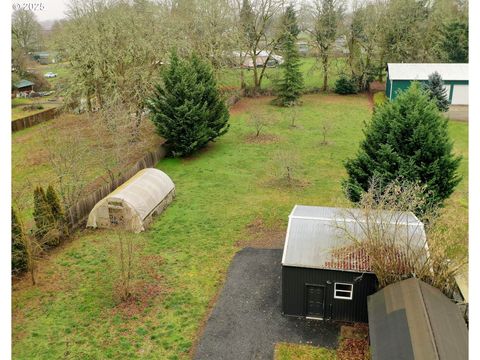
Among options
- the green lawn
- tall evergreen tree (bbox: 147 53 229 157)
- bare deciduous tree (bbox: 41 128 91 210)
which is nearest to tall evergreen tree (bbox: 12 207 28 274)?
bare deciduous tree (bbox: 41 128 91 210)

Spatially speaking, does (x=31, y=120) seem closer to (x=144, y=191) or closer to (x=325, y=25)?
(x=144, y=191)

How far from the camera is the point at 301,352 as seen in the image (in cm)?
1334

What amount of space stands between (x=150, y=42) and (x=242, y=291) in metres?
24.0

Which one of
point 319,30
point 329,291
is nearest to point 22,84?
point 319,30

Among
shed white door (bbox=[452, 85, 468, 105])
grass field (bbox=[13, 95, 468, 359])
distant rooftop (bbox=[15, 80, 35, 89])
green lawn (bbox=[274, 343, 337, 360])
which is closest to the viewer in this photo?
green lawn (bbox=[274, 343, 337, 360])

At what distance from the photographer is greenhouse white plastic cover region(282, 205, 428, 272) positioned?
14312 mm

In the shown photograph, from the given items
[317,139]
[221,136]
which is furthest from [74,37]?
[317,139]

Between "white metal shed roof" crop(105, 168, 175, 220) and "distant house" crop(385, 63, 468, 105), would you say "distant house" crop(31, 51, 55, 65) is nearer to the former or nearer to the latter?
"distant house" crop(385, 63, 468, 105)

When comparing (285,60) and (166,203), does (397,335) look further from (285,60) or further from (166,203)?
(285,60)

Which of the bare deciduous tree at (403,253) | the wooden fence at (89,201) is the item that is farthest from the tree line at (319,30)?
the bare deciduous tree at (403,253)

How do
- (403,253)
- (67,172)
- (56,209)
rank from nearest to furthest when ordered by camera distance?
1. (403,253)
2. (56,209)
3. (67,172)

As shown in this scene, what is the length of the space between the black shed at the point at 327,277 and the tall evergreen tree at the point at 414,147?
3728mm

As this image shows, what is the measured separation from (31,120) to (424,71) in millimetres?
38245

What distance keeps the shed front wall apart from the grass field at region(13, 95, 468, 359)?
2.92 m
